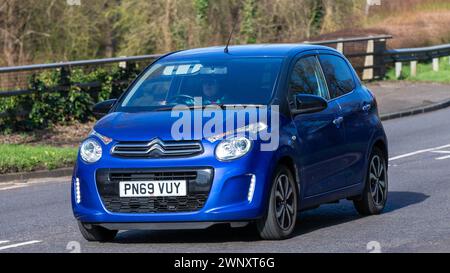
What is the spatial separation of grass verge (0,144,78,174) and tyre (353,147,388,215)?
23.3ft

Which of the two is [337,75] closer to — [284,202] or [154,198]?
[284,202]

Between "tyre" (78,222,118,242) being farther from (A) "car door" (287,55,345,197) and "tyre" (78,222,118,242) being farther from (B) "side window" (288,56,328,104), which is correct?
(B) "side window" (288,56,328,104)

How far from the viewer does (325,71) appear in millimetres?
12000

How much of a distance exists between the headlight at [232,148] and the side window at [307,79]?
42.3 inches

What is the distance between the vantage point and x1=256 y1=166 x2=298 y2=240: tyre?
10250mm

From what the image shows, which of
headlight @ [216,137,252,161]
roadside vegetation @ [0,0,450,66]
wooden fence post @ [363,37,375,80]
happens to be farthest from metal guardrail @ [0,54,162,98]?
roadside vegetation @ [0,0,450,66]

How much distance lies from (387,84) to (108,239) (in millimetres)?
25228

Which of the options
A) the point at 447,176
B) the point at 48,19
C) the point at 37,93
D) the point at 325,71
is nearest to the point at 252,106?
the point at 325,71

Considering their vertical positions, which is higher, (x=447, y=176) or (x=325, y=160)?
(x=325, y=160)

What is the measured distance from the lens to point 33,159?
1852 cm

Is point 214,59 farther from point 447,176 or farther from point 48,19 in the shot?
point 48,19

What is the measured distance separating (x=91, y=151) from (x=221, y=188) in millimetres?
1184

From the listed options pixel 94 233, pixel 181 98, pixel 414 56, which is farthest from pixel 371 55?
pixel 94 233
